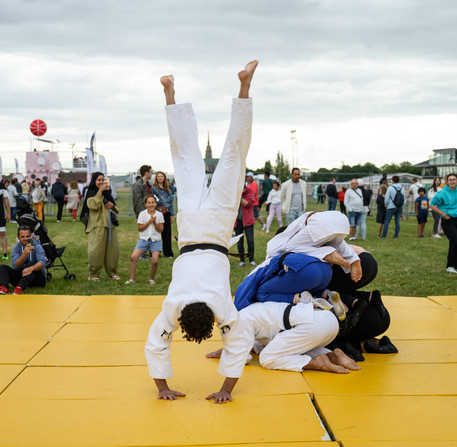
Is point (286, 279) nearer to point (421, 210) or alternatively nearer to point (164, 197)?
point (164, 197)

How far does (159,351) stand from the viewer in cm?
297

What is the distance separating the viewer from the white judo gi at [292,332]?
3.51 metres

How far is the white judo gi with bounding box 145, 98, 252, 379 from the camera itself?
2.87 m

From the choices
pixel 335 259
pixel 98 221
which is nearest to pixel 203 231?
pixel 335 259

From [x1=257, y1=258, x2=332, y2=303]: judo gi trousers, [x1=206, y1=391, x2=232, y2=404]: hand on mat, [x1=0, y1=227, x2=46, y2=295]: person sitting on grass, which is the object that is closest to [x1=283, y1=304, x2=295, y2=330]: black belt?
[x1=257, y1=258, x2=332, y2=303]: judo gi trousers

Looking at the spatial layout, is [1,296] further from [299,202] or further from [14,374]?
[299,202]

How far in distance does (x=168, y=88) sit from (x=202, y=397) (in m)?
1.98

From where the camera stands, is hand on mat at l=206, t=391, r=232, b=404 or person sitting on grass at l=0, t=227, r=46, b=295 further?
person sitting on grass at l=0, t=227, r=46, b=295

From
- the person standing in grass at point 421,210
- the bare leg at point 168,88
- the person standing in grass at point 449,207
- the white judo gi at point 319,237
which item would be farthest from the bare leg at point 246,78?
the person standing in grass at point 421,210

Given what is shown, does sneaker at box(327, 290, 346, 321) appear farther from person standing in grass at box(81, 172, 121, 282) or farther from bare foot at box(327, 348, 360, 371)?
person standing in grass at box(81, 172, 121, 282)

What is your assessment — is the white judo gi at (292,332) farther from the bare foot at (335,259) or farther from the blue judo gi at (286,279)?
the bare foot at (335,259)

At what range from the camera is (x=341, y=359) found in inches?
142

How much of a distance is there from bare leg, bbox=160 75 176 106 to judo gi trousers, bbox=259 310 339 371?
5.79 ft

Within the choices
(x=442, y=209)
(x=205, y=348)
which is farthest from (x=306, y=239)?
(x=442, y=209)
